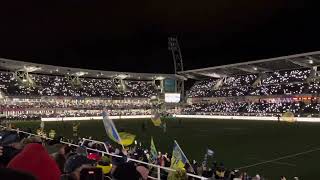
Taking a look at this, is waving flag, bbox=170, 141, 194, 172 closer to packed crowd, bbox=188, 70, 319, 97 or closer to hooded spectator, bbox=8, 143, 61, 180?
hooded spectator, bbox=8, 143, 61, 180

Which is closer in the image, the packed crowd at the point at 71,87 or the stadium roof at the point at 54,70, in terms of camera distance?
the stadium roof at the point at 54,70

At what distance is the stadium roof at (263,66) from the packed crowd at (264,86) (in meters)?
1.83

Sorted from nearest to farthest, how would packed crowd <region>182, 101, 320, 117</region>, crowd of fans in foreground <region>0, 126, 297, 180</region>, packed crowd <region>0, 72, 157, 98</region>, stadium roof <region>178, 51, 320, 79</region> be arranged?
crowd of fans in foreground <region>0, 126, 297, 180</region> → packed crowd <region>182, 101, 320, 117</region> → stadium roof <region>178, 51, 320, 79</region> → packed crowd <region>0, 72, 157, 98</region>

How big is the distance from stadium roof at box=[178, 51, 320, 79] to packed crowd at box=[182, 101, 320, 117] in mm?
9984

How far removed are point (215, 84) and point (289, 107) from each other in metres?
37.9

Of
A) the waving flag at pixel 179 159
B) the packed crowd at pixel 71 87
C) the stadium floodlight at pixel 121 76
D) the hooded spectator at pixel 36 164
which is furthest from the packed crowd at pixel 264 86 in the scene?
the hooded spectator at pixel 36 164

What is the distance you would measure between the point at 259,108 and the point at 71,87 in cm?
5696

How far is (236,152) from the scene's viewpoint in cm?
2634

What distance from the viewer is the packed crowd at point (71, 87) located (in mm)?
99431

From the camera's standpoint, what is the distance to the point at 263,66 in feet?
326

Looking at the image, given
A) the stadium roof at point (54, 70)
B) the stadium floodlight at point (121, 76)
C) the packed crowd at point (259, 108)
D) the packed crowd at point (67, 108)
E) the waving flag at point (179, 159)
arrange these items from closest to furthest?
the waving flag at point (179, 159) → the packed crowd at point (259, 108) → the packed crowd at point (67, 108) → the stadium roof at point (54, 70) → the stadium floodlight at point (121, 76)

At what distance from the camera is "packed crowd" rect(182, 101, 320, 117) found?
7769 cm

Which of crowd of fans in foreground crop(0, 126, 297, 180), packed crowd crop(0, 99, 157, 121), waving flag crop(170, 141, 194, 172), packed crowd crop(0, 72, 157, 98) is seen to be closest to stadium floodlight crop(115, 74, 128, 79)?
packed crowd crop(0, 72, 157, 98)

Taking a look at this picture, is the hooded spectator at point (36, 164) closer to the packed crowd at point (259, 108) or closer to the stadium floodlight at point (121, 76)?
the packed crowd at point (259, 108)
